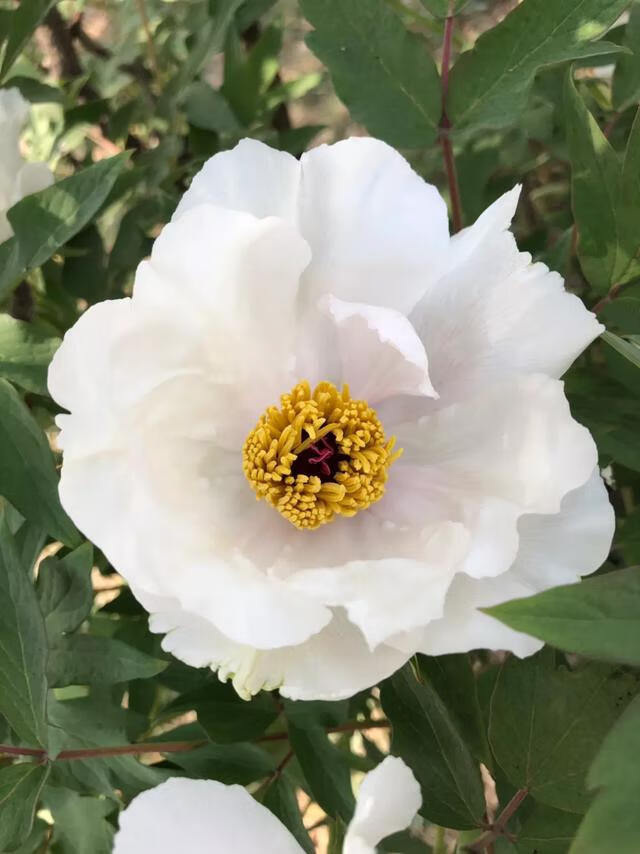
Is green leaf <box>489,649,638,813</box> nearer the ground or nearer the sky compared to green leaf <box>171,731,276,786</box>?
nearer the sky

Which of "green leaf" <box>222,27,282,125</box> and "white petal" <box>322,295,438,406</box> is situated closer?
"white petal" <box>322,295,438,406</box>

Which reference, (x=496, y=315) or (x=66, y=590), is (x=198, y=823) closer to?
(x=66, y=590)

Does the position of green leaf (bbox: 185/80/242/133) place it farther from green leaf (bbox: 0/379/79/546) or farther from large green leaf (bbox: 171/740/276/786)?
large green leaf (bbox: 171/740/276/786)

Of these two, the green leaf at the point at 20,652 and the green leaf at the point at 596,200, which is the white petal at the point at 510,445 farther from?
the green leaf at the point at 20,652

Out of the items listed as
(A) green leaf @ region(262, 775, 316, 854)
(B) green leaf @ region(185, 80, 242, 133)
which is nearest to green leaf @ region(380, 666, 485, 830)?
Answer: (A) green leaf @ region(262, 775, 316, 854)

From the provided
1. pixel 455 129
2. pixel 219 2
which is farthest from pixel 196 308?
pixel 219 2

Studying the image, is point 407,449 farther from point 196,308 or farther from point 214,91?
point 214,91

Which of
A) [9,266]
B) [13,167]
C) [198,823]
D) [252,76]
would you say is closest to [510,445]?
[198,823]
